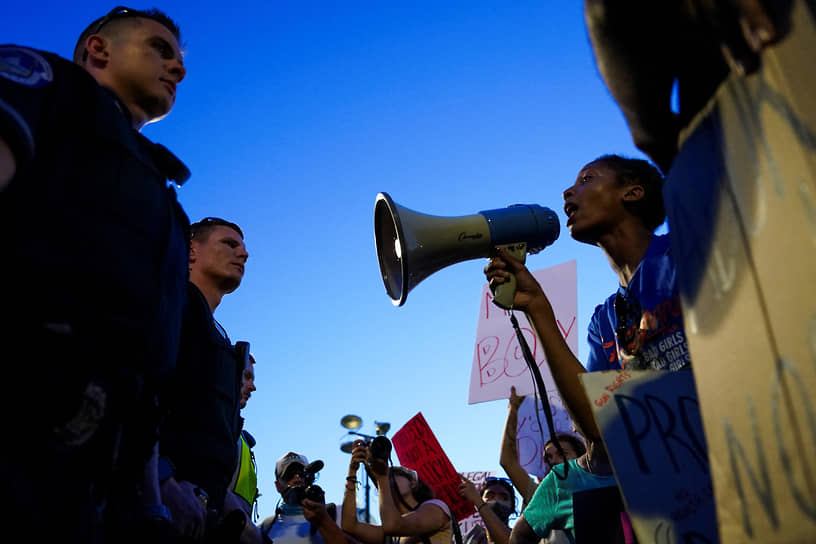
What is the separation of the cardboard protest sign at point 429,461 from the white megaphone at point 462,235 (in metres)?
3.40

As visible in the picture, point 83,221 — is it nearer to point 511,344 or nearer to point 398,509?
point 398,509

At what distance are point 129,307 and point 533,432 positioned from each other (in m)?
5.32

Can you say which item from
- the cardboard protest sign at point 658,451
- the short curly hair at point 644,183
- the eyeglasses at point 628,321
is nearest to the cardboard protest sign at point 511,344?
the short curly hair at point 644,183

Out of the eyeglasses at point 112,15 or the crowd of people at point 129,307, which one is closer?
the crowd of people at point 129,307

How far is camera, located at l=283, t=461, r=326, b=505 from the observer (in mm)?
5461

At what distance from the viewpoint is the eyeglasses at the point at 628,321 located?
2463mm

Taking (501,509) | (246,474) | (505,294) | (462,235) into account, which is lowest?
(501,509)

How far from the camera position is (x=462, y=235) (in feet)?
10.6

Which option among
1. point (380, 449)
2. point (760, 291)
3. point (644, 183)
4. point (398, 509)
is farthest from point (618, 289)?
point (398, 509)

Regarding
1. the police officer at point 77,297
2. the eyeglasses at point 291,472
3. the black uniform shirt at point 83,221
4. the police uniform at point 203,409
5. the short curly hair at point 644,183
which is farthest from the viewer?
the eyeglasses at point 291,472

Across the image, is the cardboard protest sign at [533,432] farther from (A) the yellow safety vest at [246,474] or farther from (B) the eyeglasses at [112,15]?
(B) the eyeglasses at [112,15]

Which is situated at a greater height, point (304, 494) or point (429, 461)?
point (429, 461)

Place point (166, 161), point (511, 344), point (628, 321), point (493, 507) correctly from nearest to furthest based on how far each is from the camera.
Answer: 1. point (166, 161)
2. point (628, 321)
3. point (493, 507)
4. point (511, 344)

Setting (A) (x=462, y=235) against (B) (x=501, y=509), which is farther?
(B) (x=501, y=509)
